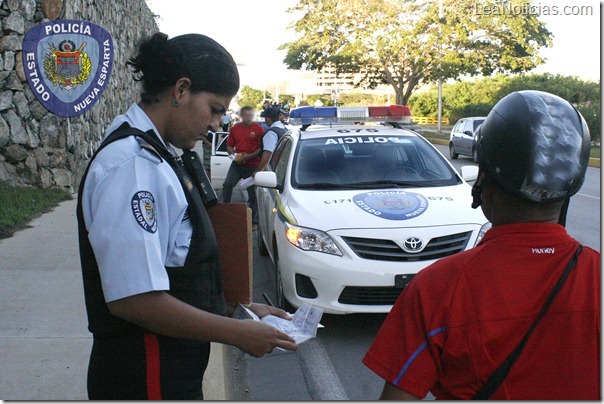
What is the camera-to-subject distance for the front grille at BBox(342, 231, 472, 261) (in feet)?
17.6

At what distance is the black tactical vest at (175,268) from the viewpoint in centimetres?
193

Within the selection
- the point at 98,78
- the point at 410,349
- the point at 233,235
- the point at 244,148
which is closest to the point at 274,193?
the point at 244,148

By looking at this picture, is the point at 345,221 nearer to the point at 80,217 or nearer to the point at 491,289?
the point at 80,217

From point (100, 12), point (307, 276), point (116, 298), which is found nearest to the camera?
point (116, 298)

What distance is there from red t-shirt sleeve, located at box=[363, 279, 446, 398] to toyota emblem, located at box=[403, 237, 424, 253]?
384 cm

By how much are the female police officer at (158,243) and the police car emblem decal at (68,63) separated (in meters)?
9.53

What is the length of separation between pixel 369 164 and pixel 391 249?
1465 millimetres

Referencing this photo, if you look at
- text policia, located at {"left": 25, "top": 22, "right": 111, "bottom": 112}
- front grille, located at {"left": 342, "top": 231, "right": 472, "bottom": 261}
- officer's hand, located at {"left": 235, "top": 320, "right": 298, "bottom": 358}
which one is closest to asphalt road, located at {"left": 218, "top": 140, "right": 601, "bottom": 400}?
front grille, located at {"left": 342, "top": 231, "right": 472, "bottom": 261}

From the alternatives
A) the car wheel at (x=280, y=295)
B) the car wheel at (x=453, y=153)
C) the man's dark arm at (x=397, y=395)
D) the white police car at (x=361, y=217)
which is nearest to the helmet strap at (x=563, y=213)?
the man's dark arm at (x=397, y=395)

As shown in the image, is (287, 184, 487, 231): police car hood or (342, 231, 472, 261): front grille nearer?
(342, 231, 472, 261): front grille

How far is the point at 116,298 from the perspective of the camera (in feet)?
5.91

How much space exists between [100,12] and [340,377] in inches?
511

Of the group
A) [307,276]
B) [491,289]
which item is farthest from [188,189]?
[307,276]

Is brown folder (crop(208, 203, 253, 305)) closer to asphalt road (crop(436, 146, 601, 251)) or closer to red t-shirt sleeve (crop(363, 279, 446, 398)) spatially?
red t-shirt sleeve (crop(363, 279, 446, 398))
